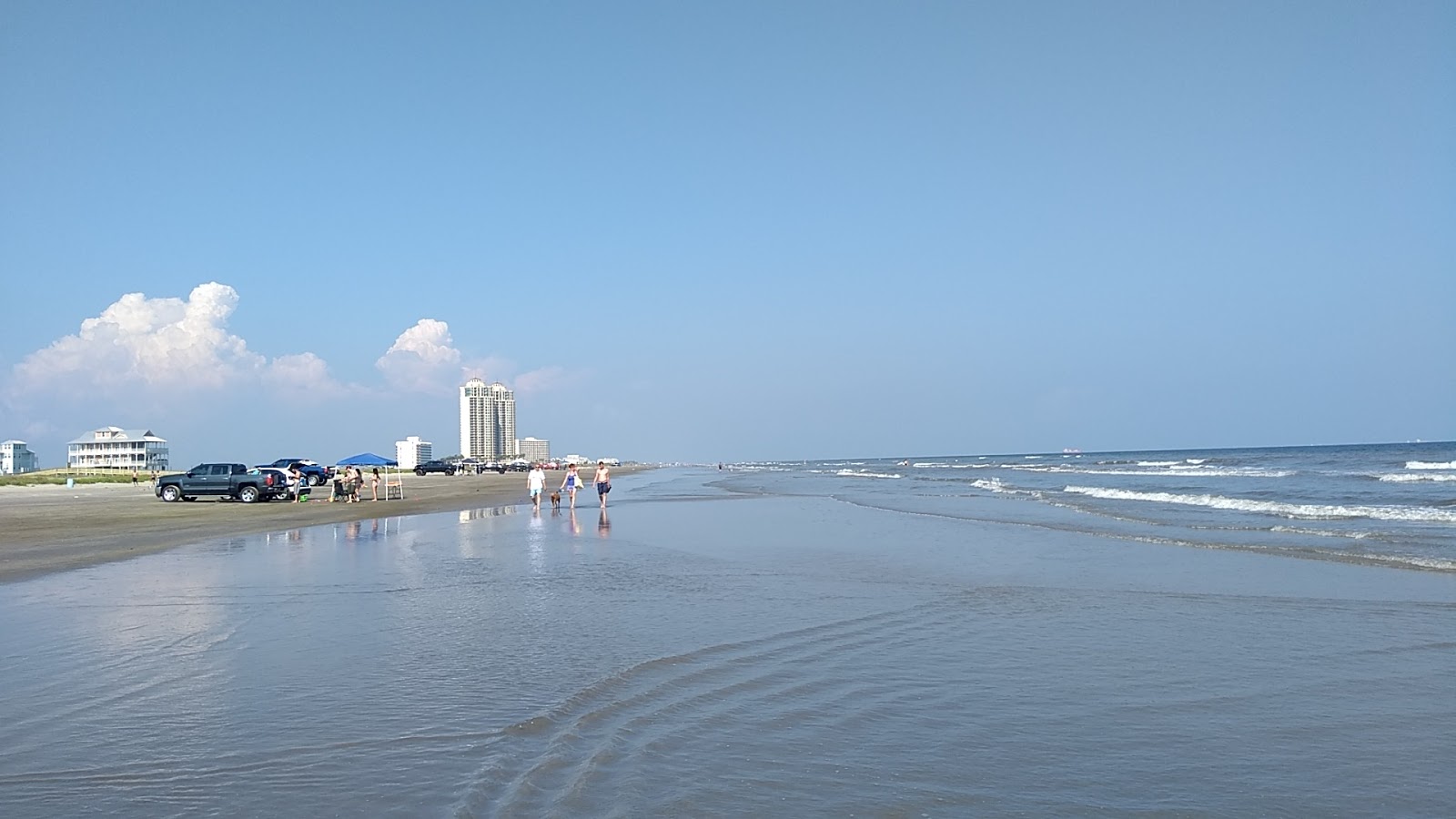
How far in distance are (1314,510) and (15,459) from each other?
14619 cm

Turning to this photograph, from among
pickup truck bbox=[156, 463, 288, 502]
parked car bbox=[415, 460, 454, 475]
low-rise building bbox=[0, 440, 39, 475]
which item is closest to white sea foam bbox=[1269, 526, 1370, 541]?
pickup truck bbox=[156, 463, 288, 502]

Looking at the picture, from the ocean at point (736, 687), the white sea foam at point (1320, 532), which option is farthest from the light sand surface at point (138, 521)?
the white sea foam at point (1320, 532)

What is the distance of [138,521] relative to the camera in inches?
1032

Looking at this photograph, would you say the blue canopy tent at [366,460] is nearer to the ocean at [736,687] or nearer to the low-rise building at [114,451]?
the ocean at [736,687]

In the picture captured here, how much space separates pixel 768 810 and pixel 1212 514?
Answer: 24.1 m

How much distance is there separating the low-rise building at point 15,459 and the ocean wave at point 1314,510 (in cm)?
13359

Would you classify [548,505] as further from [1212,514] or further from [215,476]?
[1212,514]

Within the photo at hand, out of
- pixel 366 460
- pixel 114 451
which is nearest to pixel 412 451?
pixel 114 451

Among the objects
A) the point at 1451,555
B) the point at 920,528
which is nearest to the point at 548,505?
the point at 920,528

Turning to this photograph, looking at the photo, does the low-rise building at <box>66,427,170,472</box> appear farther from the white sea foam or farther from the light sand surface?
the white sea foam

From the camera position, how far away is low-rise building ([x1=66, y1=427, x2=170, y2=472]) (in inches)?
4306

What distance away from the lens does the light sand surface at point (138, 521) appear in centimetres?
1717

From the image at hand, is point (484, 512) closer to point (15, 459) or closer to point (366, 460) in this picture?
point (366, 460)

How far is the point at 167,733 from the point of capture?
5668mm
